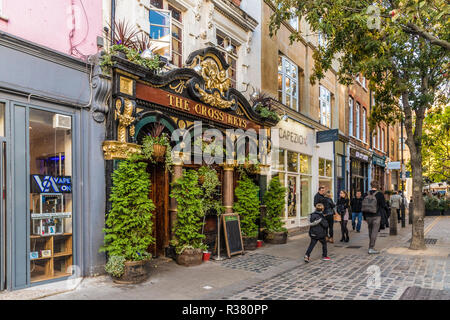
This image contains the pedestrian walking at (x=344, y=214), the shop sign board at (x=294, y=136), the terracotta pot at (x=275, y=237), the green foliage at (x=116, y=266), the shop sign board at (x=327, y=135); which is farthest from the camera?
the shop sign board at (x=327, y=135)

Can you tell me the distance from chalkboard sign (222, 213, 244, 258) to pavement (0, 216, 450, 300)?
0.68ft

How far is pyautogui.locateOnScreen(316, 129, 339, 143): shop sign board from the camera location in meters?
16.7

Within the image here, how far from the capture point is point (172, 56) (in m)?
9.62

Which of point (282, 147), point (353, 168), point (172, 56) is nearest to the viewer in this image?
point (172, 56)

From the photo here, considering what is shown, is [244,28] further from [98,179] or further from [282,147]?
[98,179]

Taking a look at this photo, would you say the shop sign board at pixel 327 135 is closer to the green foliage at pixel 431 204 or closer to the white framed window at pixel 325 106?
the white framed window at pixel 325 106

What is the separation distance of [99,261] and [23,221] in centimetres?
165

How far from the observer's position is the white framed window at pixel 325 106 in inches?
754

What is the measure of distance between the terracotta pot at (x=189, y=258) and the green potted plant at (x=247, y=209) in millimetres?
2338

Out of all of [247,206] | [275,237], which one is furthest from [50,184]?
[275,237]

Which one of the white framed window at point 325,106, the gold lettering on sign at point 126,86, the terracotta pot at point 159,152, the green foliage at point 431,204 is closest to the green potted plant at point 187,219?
the terracotta pot at point 159,152

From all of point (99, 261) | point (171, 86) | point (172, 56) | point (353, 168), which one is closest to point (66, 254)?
point (99, 261)

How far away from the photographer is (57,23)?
6.83 meters

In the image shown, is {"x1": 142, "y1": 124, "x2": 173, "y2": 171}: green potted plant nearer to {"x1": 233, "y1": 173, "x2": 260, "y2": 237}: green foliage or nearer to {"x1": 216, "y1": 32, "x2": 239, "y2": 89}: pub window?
{"x1": 233, "y1": 173, "x2": 260, "y2": 237}: green foliage
